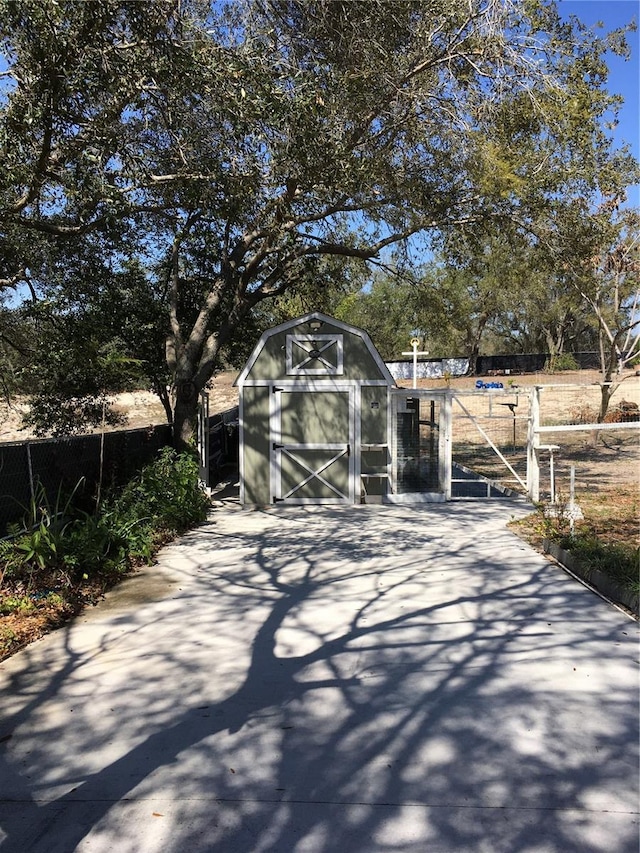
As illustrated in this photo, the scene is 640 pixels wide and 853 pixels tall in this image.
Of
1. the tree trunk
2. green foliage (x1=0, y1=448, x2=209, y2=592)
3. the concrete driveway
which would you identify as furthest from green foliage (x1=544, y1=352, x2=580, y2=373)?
the concrete driveway

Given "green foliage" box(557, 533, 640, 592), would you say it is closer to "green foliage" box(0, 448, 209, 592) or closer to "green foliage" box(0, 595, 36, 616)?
"green foliage" box(0, 448, 209, 592)

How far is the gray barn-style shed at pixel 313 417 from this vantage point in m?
12.5

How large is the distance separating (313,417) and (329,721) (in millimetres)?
8845

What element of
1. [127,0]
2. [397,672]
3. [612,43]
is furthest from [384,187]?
[397,672]

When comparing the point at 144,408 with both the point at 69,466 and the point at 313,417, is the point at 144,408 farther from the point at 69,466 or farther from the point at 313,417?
the point at 69,466

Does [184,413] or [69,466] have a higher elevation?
[184,413]

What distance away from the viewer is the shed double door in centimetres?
1252

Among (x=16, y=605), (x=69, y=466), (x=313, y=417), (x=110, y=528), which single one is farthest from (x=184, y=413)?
(x=16, y=605)

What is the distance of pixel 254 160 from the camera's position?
29.2 feet

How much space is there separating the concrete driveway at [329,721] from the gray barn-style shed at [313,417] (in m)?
5.54

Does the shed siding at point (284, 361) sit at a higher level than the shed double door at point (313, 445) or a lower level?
higher

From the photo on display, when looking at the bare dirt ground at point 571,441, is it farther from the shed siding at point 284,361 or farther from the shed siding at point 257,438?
the shed siding at point 257,438

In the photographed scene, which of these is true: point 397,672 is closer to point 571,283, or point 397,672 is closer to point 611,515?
point 611,515

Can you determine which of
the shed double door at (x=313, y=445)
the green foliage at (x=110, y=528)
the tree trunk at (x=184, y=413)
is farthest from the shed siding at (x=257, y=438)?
the green foliage at (x=110, y=528)
